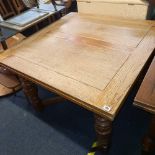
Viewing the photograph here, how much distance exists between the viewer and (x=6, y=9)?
1.80 meters

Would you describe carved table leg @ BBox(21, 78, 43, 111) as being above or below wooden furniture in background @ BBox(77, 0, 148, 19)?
below

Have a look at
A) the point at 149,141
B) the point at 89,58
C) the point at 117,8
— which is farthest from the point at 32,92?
the point at 117,8

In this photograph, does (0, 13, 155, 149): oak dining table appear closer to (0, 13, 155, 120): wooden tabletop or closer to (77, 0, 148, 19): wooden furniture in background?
(0, 13, 155, 120): wooden tabletop

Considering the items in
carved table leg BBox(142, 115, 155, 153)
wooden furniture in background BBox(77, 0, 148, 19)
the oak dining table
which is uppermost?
wooden furniture in background BBox(77, 0, 148, 19)

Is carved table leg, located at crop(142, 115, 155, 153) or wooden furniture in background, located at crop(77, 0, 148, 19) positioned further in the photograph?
wooden furniture in background, located at crop(77, 0, 148, 19)

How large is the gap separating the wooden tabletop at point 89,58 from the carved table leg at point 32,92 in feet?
0.63

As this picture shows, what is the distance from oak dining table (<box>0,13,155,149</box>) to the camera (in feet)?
2.65

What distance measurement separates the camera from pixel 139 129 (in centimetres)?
127

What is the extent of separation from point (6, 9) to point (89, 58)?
127 cm

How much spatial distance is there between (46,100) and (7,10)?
3.48 ft

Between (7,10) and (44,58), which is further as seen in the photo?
(7,10)

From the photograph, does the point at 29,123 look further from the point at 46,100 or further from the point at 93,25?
the point at 93,25

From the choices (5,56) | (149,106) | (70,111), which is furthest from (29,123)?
(149,106)

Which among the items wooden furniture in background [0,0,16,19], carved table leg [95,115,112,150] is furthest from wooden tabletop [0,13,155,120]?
wooden furniture in background [0,0,16,19]
